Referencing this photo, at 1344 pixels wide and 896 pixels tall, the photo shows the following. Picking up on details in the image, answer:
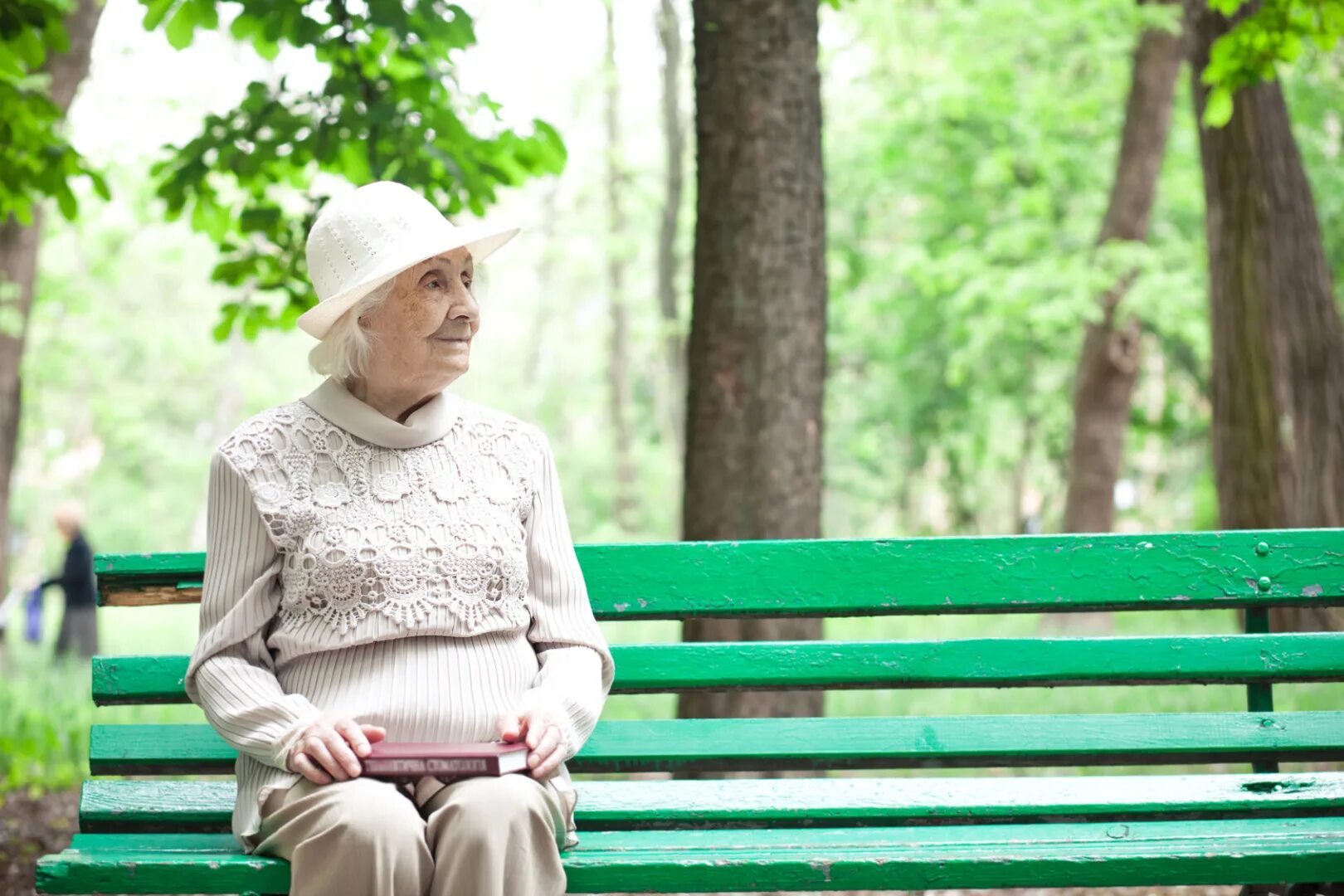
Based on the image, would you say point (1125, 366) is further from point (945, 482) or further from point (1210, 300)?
point (945, 482)

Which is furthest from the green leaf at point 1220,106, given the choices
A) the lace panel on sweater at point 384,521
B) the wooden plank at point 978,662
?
the lace panel on sweater at point 384,521

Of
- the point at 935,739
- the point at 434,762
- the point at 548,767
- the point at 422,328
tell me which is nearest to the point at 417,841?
the point at 434,762

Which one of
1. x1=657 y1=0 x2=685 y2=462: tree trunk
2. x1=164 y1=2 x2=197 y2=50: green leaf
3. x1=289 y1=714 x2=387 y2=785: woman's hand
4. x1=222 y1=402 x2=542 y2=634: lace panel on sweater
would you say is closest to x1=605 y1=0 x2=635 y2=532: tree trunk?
x1=657 y1=0 x2=685 y2=462: tree trunk

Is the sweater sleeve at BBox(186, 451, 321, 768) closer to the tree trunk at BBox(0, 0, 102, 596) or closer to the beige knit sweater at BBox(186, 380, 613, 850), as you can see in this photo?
the beige knit sweater at BBox(186, 380, 613, 850)

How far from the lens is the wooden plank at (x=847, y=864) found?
2512 mm

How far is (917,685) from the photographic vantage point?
3.16m

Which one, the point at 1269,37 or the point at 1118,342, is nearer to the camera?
the point at 1269,37

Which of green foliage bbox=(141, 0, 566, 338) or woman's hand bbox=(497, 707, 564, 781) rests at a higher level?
green foliage bbox=(141, 0, 566, 338)

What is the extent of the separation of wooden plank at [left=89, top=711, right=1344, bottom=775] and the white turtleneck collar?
0.77 m

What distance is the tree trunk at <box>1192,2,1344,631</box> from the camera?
696 cm

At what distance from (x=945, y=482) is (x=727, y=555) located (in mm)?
18459

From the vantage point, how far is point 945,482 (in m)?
21.2

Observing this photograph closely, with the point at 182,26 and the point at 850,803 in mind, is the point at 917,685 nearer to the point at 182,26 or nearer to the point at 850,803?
the point at 850,803

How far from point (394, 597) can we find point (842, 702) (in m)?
4.88
